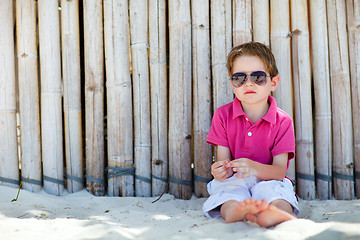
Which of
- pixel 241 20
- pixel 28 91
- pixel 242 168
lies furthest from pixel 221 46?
pixel 28 91

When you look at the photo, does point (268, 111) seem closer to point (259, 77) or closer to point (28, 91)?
point (259, 77)

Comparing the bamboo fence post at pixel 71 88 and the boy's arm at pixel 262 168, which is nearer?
the boy's arm at pixel 262 168

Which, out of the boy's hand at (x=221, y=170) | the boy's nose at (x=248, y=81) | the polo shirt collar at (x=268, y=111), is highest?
the boy's nose at (x=248, y=81)

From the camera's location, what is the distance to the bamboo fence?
317cm

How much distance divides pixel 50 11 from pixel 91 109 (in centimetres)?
98

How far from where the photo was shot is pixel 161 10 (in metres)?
3.24

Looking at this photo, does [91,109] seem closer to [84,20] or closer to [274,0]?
[84,20]

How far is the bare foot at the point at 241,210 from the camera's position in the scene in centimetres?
198

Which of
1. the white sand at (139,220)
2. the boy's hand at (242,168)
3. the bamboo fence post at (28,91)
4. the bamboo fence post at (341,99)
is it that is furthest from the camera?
the bamboo fence post at (28,91)

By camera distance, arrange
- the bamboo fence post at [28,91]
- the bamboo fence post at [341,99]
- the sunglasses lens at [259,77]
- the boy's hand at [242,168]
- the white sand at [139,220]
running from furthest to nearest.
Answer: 1. the bamboo fence post at [28,91]
2. the bamboo fence post at [341,99]
3. the sunglasses lens at [259,77]
4. the boy's hand at [242,168]
5. the white sand at [139,220]

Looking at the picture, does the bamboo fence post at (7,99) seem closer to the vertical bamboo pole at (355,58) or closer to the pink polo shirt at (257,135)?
the pink polo shirt at (257,135)

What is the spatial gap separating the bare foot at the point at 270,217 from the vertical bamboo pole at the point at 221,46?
4.50 feet

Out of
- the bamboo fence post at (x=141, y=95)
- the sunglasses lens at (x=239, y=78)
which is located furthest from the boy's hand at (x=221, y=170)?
the bamboo fence post at (x=141, y=95)

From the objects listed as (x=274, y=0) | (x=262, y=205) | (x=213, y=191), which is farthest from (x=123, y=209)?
(x=274, y=0)
